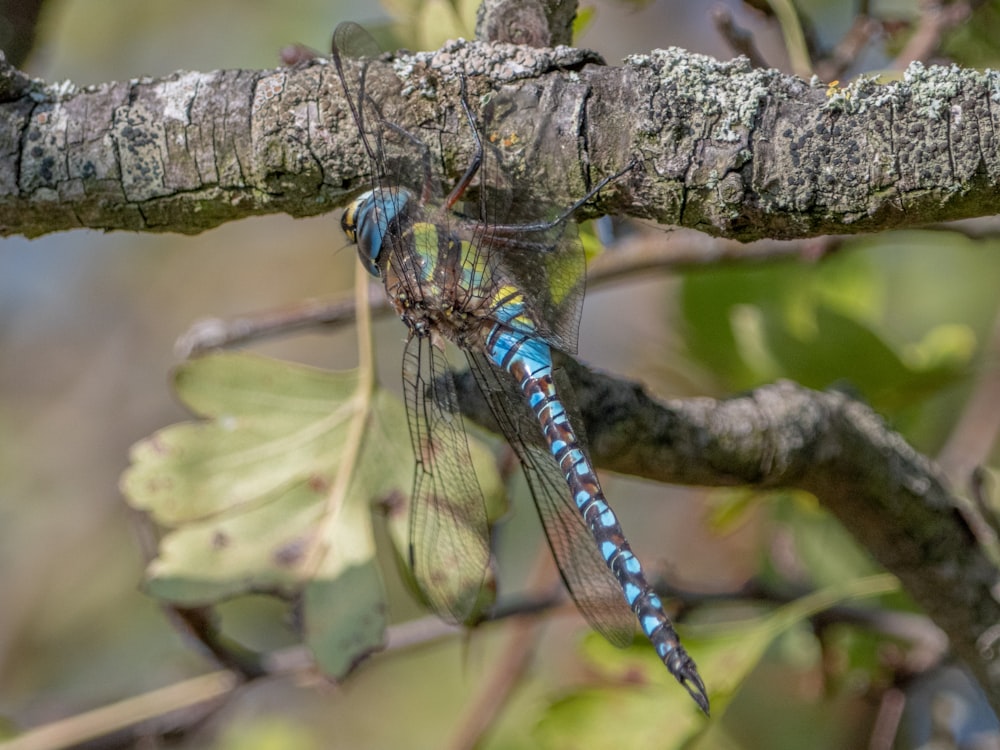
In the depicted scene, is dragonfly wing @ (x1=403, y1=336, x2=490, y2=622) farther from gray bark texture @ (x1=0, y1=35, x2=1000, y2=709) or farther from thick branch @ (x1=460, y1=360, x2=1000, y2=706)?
gray bark texture @ (x1=0, y1=35, x2=1000, y2=709)

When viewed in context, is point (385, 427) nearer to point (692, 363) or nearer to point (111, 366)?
point (692, 363)

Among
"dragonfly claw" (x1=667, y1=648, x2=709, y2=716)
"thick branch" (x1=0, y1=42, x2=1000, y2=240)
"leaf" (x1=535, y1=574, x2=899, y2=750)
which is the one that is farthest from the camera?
"leaf" (x1=535, y1=574, x2=899, y2=750)

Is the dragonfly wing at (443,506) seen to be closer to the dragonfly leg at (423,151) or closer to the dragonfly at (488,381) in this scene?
the dragonfly at (488,381)

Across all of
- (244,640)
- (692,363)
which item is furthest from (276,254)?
(692,363)

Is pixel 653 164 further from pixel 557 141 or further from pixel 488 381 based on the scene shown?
pixel 488 381

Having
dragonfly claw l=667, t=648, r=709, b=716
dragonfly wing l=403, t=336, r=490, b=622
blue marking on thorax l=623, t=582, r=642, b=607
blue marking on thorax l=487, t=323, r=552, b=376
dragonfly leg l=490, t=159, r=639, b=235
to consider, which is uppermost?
dragonfly leg l=490, t=159, r=639, b=235

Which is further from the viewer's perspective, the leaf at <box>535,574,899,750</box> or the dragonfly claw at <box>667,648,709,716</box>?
the leaf at <box>535,574,899,750</box>

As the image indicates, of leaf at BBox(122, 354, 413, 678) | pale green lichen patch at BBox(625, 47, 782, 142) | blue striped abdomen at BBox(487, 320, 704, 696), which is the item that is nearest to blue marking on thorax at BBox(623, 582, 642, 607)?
blue striped abdomen at BBox(487, 320, 704, 696)
